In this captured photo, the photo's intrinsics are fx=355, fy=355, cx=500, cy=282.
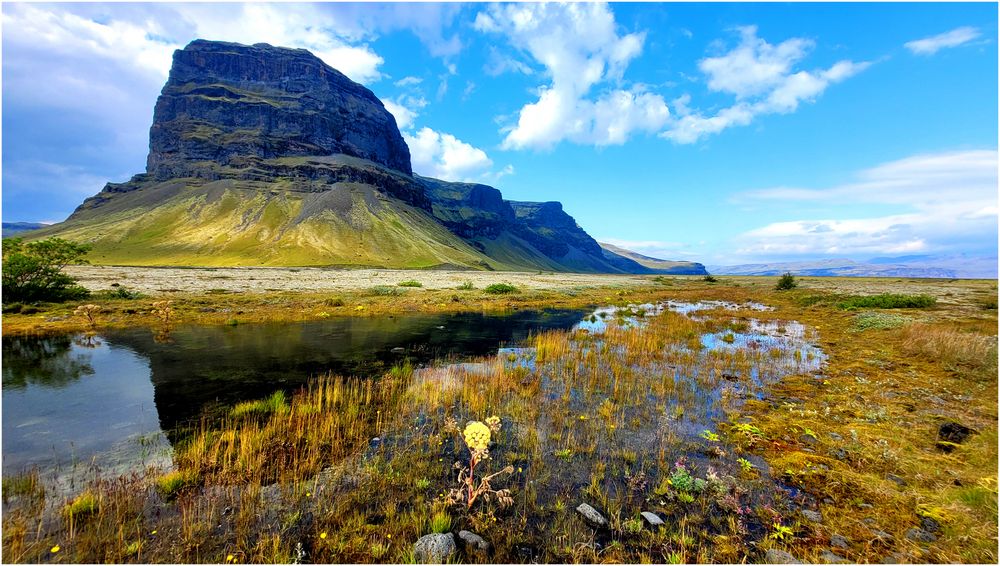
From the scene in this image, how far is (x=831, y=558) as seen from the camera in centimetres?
643

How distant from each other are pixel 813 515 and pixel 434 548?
320 inches

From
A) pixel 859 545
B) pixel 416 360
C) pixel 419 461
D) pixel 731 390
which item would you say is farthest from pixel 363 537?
pixel 731 390

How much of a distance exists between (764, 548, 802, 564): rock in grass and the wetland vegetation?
0.04m

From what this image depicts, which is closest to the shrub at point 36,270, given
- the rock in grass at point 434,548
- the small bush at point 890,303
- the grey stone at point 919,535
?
the rock in grass at point 434,548

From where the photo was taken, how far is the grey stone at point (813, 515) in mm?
7605

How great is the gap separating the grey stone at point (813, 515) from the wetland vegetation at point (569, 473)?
5 centimetres

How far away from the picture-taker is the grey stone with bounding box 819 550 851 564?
638cm

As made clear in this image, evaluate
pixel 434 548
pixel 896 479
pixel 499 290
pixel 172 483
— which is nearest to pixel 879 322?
pixel 896 479

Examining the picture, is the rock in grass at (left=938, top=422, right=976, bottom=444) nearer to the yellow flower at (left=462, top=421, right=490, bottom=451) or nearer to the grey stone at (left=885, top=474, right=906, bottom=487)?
the grey stone at (left=885, top=474, right=906, bottom=487)

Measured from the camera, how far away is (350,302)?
1617 inches

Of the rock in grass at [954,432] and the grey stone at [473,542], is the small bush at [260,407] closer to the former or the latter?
the grey stone at [473,542]

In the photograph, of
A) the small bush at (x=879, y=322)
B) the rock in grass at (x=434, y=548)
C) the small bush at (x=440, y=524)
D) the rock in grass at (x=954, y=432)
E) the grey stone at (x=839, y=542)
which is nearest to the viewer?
the rock in grass at (x=434, y=548)

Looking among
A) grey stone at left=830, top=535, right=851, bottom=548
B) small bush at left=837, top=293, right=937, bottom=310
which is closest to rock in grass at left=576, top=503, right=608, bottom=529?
grey stone at left=830, top=535, right=851, bottom=548

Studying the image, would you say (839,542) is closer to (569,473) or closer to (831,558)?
(831,558)
